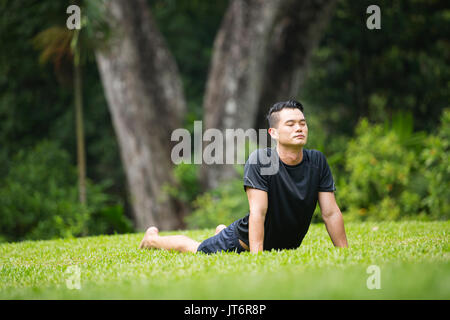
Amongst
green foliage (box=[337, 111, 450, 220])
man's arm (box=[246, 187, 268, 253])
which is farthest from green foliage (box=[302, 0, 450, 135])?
man's arm (box=[246, 187, 268, 253])

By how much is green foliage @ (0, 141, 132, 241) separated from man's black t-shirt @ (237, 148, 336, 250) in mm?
5871

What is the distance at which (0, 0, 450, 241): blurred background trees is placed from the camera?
10.1 m

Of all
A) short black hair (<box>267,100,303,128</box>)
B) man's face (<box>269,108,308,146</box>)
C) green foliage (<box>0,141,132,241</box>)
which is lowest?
green foliage (<box>0,141,132,241</box>)

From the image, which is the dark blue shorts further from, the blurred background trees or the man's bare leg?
the blurred background trees

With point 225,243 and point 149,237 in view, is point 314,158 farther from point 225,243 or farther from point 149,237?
point 149,237

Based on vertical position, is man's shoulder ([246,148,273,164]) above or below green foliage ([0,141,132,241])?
above

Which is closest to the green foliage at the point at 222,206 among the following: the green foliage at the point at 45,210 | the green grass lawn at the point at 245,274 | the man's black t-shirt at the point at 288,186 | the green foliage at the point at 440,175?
the green foliage at the point at 45,210

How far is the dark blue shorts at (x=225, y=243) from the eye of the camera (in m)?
4.77

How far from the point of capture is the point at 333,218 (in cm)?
446

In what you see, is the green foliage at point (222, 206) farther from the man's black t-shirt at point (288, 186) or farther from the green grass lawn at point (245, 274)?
the man's black t-shirt at point (288, 186)

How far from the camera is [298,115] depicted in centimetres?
437

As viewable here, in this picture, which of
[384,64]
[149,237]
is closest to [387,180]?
[149,237]

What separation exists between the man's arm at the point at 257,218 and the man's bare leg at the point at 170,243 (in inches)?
38.2
